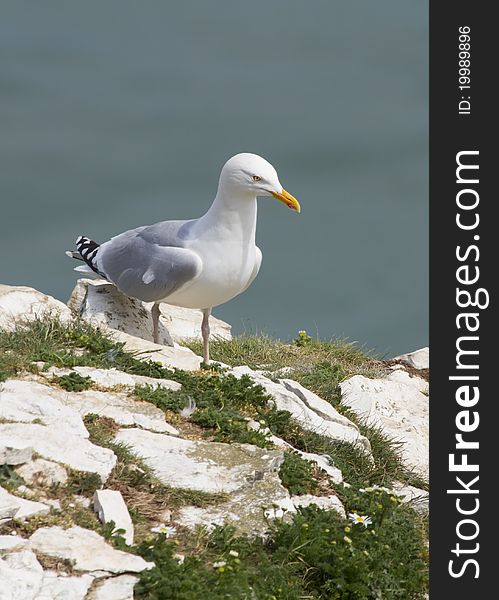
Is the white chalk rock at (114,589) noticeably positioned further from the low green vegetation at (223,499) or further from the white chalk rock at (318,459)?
the white chalk rock at (318,459)

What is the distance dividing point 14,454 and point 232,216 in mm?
4032

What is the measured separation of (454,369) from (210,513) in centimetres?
182

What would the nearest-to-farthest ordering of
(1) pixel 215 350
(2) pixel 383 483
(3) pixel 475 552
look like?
(3) pixel 475 552 → (2) pixel 383 483 → (1) pixel 215 350

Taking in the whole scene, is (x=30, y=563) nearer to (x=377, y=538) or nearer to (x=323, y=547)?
(x=323, y=547)

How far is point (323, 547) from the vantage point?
19.2 ft

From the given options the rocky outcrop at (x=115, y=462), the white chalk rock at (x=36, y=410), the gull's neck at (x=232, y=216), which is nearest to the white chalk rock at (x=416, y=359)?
the rocky outcrop at (x=115, y=462)

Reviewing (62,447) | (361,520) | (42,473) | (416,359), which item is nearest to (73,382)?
(62,447)

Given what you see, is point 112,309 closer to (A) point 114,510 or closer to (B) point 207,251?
(B) point 207,251

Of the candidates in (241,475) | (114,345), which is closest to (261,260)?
(114,345)

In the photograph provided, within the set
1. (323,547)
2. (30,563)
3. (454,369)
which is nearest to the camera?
(30,563)

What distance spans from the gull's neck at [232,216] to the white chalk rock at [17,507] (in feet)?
14.0

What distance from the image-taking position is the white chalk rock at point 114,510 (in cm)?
571

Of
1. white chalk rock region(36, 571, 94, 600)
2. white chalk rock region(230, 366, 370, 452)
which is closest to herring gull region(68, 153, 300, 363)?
white chalk rock region(230, 366, 370, 452)

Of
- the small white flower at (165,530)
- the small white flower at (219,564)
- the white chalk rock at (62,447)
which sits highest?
the white chalk rock at (62,447)
